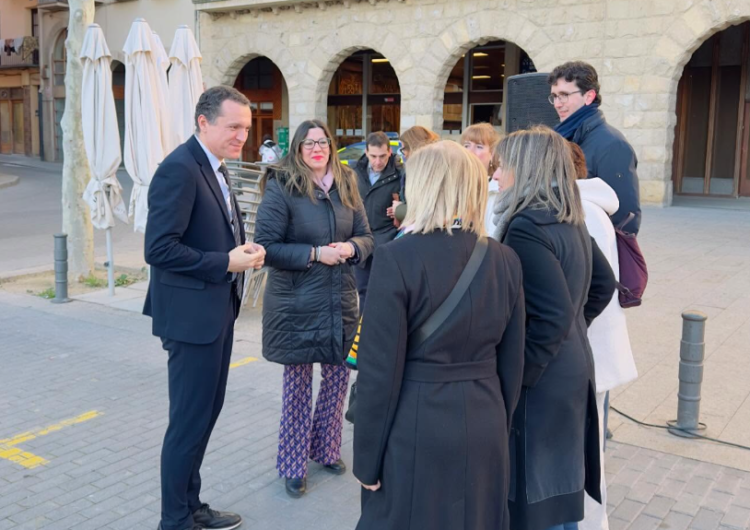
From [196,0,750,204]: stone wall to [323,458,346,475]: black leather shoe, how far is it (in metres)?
14.8

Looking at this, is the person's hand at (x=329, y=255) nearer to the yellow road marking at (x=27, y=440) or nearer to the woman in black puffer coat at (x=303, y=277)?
the woman in black puffer coat at (x=303, y=277)

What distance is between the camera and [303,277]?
4133 millimetres

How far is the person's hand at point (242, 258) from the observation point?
3375 mm

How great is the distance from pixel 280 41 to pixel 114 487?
21308 mm

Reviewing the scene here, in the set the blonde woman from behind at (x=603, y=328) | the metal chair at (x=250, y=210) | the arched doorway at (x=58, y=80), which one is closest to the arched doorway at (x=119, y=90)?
the arched doorway at (x=58, y=80)

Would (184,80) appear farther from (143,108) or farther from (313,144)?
(313,144)

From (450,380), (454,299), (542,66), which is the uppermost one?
(542,66)

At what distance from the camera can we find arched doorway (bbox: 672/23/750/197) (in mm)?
19719

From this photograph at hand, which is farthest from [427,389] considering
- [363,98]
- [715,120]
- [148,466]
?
[363,98]

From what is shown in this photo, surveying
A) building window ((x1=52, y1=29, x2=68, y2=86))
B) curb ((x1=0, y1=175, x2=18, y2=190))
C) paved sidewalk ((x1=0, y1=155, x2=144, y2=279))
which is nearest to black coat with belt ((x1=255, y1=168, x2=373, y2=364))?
paved sidewalk ((x1=0, y1=155, x2=144, y2=279))

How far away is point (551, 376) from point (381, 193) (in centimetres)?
337

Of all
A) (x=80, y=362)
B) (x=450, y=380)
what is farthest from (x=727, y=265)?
(x=450, y=380)

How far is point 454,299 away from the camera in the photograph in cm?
241

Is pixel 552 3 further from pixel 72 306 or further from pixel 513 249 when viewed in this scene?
pixel 513 249
